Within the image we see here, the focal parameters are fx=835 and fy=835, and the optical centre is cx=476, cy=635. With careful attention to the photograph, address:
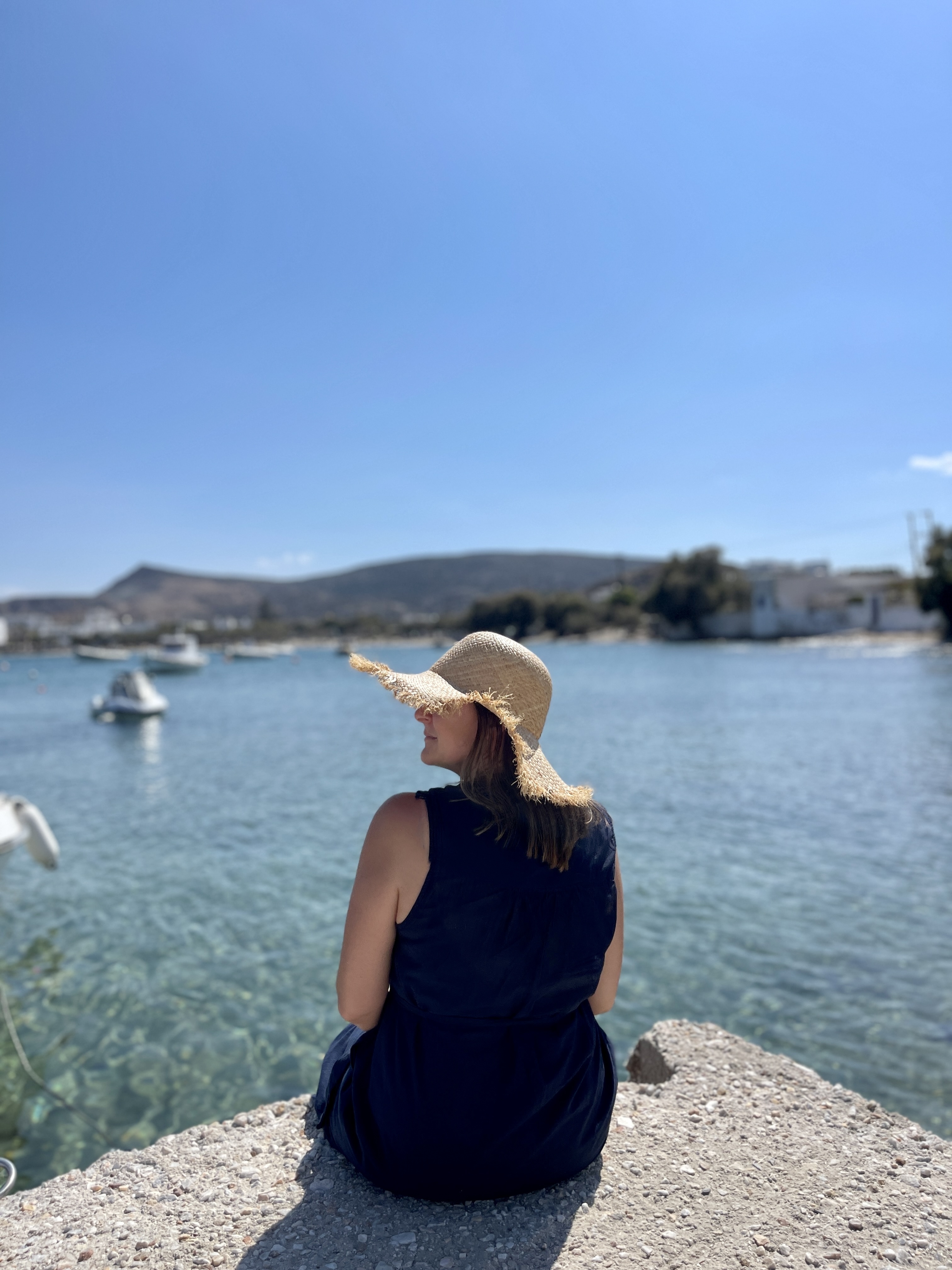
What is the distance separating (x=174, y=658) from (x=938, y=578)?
53.7 meters

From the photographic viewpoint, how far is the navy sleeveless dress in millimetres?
2016

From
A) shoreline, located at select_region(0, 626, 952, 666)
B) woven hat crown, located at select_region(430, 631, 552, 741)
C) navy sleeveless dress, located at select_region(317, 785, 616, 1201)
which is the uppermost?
woven hat crown, located at select_region(430, 631, 552, 741)

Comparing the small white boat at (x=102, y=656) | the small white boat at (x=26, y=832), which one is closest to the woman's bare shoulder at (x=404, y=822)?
the small white boat at (x=26, y=832)

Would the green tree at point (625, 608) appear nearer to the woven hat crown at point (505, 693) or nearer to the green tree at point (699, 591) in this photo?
the green tree at point (699, 591)

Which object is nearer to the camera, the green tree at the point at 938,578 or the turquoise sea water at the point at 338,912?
the turquoise sea water at the point at 338,912

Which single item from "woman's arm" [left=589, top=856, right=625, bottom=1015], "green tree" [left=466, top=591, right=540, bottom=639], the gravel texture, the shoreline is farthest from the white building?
"woman's arm" [left=589, top=856, right=625, bottom=1015]

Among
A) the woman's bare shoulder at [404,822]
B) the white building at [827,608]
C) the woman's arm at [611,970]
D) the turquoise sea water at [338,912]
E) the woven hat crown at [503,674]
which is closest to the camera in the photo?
the woman's bare shoulder at [404,822]

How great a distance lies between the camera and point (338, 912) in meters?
8.08

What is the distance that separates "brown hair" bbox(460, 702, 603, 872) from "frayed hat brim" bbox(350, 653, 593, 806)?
0.02 meters

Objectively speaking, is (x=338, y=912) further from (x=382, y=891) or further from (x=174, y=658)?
(x=174, y=658)

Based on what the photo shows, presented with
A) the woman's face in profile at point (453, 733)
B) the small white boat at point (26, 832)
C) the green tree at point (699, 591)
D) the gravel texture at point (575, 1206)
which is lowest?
the small white boat at point (26, 832)

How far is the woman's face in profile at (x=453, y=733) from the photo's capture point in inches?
81.0

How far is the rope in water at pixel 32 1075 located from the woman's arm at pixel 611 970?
3.11 meters

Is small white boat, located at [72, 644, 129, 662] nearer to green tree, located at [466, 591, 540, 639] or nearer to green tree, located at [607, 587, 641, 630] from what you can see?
green tree, located at [466, 591, 540, 639]
